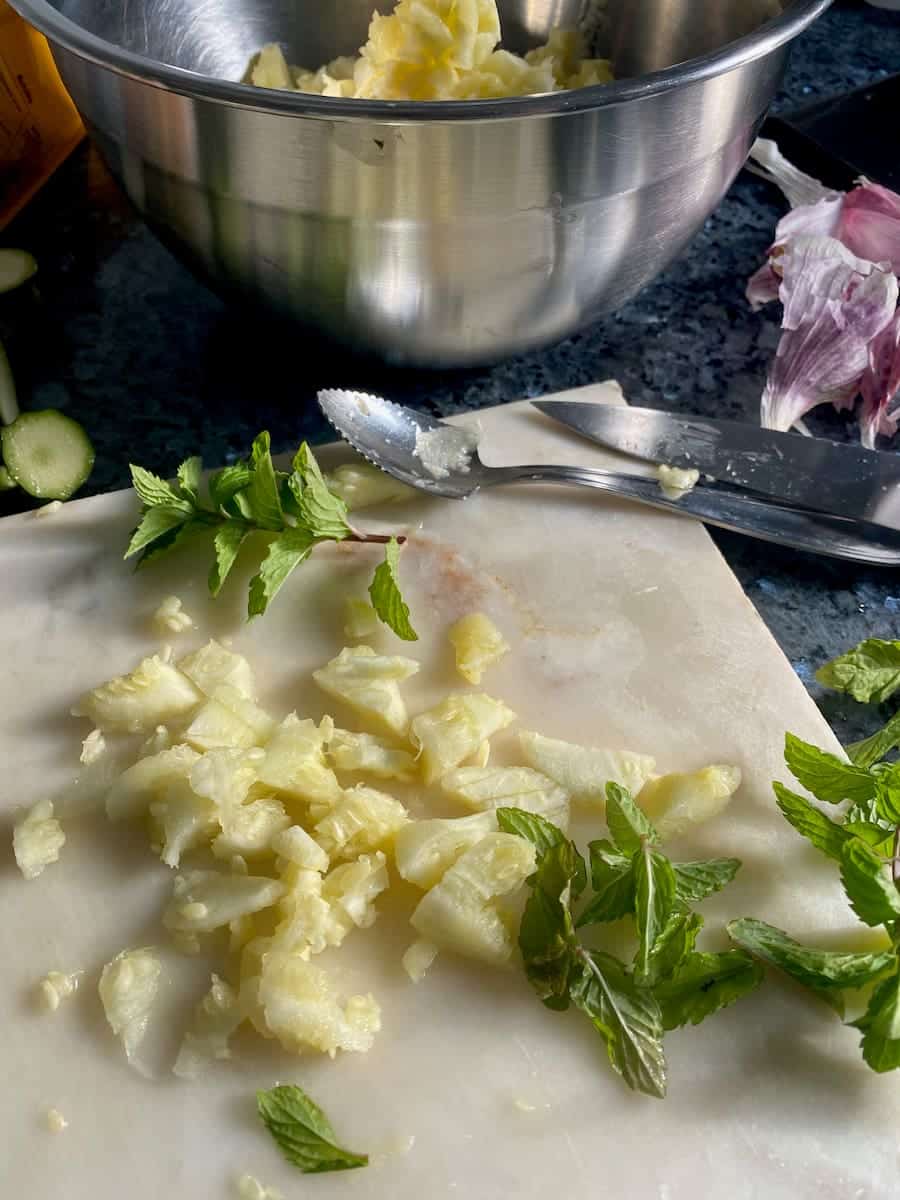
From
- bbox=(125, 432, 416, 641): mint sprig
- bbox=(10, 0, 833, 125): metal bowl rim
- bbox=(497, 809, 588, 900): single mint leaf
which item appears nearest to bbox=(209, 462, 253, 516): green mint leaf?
bbox=(125, 432, 416, 641): mint sprig

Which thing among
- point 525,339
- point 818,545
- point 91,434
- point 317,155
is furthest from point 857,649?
point 91,434

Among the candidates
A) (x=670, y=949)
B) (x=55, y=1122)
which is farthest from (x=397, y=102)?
(x=55, y=1122)

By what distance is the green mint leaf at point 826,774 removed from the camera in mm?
923

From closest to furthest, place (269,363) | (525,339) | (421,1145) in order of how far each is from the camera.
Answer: (421,1145)
(525,339)
(269,363)

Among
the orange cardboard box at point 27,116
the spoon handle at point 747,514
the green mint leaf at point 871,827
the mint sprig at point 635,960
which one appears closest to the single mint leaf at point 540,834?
the mint sprig at point 635,960

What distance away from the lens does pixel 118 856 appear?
965mm

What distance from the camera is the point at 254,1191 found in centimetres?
79

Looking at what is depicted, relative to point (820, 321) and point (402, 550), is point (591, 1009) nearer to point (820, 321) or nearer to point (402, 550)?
point (402, 550)

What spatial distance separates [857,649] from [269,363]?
31.7 inches

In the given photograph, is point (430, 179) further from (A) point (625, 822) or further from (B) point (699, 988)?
(B) point (699, 988)

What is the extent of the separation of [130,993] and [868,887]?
21.9 inches

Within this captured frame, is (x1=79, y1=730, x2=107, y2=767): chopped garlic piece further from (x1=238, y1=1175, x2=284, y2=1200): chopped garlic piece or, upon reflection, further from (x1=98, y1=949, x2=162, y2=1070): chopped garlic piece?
(x1=238, y1=1175, x2=284, y2=1200): chopped garlic piece

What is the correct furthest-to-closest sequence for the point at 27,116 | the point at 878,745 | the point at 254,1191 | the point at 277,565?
the point at 27,116, the point at 277,565, the point at 878,745, the point at 254,1191

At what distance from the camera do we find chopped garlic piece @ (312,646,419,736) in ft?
3.37
